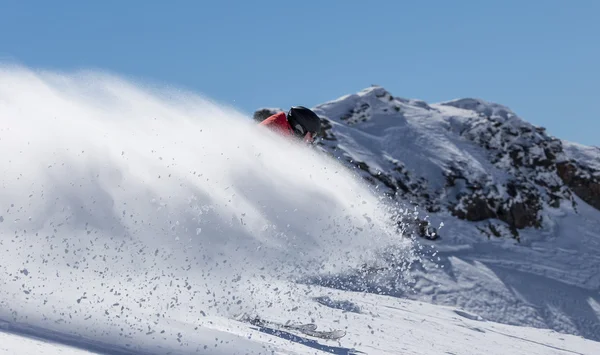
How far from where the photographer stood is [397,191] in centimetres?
3053

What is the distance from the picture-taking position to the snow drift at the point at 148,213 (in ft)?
14.1

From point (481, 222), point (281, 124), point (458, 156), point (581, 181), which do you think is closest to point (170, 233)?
point (281, 124)

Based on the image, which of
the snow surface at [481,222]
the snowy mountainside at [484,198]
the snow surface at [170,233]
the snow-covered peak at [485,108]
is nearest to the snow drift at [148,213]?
the snow surface at [170,233]

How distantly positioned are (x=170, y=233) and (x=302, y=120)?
1980 mm

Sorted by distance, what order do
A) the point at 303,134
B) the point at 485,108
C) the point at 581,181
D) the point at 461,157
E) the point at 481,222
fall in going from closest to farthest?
the point at 303,134 < the point at 481,222 < the point at 461,157 < the point at 581,181 < the point at 485,108

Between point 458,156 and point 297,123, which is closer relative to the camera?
point 297,123

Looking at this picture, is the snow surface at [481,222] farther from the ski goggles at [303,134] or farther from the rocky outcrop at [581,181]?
the ski goggles at [303,134]

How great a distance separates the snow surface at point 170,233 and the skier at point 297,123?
0.86ft

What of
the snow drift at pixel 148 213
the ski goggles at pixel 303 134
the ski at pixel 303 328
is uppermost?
the ski goggles at pixel 303 134

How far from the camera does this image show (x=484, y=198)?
3284 cm

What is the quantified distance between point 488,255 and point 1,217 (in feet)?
81.1

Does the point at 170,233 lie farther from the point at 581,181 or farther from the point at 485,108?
the point at 485,108

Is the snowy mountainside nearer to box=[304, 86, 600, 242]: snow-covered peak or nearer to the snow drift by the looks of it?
box=[304, 86, 600, 242]: snow-covered peak

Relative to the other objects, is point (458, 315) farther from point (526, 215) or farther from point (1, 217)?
point (526, 215)
